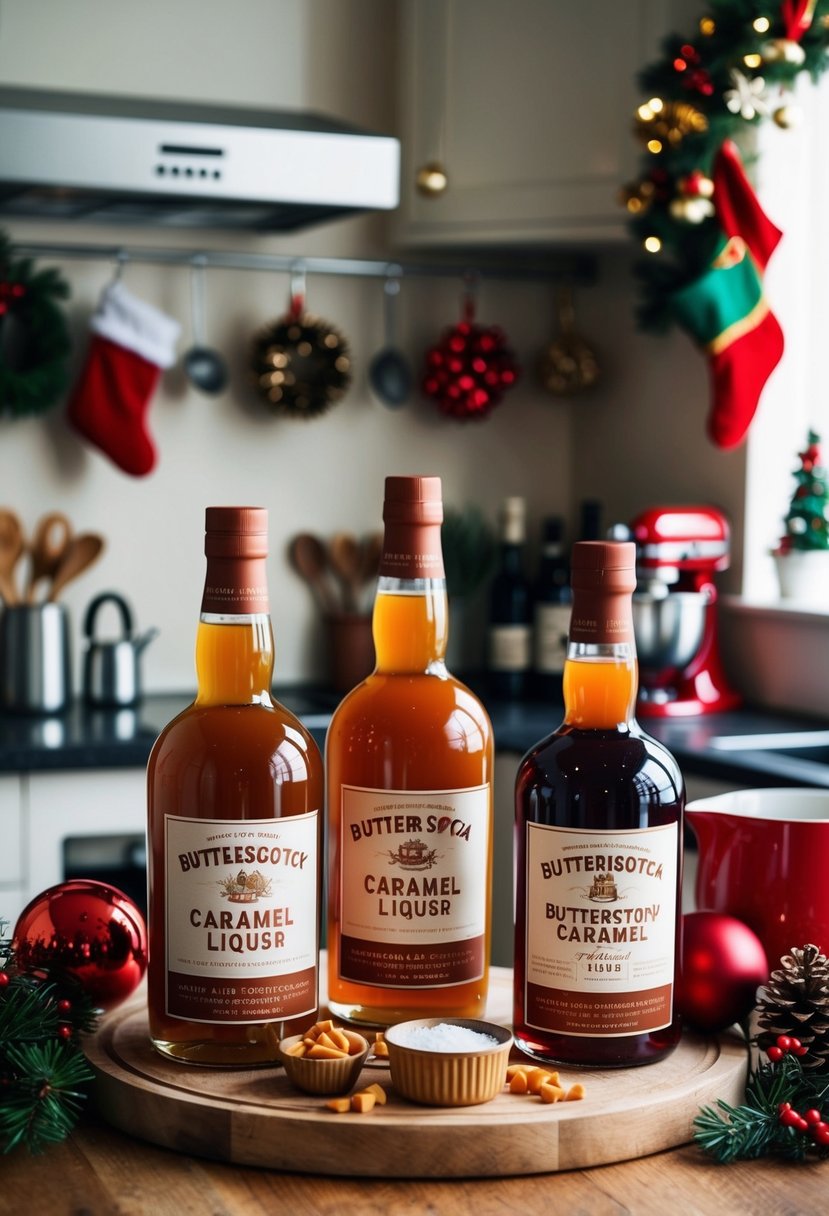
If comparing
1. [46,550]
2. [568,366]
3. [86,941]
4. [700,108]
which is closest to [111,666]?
[46,550]

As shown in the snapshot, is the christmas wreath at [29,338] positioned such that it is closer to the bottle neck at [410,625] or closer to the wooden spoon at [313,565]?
the wooden spoon at [313,565]

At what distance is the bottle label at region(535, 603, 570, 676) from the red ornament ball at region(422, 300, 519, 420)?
40 centimetres

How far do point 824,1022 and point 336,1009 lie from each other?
287 millimetres

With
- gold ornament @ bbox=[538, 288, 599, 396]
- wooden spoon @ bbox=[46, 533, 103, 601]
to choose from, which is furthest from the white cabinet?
wooden spoon @ bbox=[46, 533, 103, 601]

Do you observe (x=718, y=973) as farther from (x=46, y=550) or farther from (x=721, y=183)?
(x=46, y=550)

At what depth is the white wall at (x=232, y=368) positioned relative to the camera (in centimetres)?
269

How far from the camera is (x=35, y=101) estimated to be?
7.20ft

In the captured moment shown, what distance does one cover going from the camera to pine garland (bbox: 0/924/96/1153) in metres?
0.78

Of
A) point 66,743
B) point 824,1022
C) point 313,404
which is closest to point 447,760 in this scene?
point 824,1022

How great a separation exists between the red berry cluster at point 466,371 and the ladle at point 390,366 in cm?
5

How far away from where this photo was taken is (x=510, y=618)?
9.46 feet

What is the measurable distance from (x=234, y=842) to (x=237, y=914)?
4 centimetres

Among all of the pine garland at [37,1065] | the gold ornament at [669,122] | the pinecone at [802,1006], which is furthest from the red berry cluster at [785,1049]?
the gold ornament at [669,122]

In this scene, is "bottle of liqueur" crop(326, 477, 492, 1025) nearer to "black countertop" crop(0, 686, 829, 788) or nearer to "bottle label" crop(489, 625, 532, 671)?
"black countertop" crop(0, 686, 829, 788)
